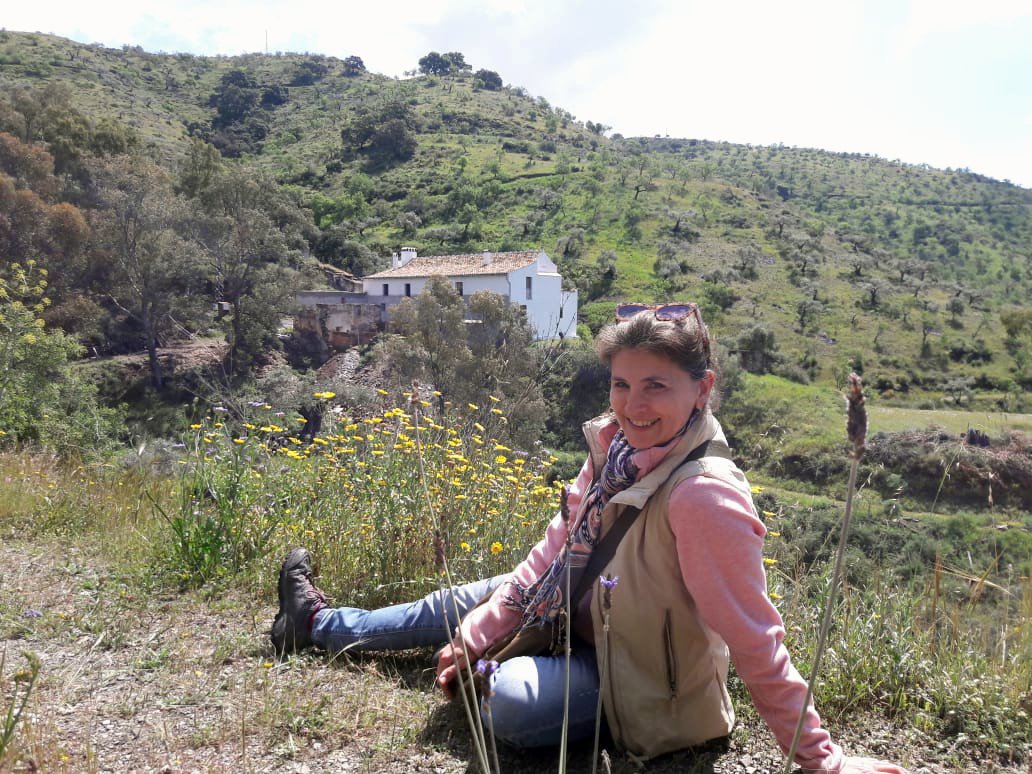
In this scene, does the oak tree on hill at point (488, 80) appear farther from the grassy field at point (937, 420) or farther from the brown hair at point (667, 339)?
the brown hair at point (667, 339)

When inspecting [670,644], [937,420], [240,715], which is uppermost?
[670,644]

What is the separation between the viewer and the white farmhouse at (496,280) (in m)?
30.0

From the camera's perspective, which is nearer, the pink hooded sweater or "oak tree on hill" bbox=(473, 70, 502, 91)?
the pink hooded sweater

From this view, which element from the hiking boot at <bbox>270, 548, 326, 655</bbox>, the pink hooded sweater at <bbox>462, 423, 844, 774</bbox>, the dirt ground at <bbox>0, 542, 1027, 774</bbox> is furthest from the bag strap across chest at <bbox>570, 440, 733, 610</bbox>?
the hiking boot at <bbox>270, 548, 326, 655</bbox>

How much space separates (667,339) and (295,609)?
1.54m

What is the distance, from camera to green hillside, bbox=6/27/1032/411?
1502 inches

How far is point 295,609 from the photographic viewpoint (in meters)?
2.31

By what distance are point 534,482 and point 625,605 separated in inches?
74.0

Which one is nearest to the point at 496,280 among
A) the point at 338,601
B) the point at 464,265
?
the point at 464,265

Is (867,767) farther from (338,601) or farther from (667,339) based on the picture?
(338,601)

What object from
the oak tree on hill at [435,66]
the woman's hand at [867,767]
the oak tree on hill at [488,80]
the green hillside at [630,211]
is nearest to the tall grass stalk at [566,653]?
the woman's hand at [867,767]

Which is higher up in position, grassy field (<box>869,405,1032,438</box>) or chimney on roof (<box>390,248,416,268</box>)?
chimney on roof (<box>390,248,416,268</box>)

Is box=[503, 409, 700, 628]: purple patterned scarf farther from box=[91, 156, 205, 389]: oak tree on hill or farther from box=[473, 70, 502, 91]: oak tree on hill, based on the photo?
box=[473, 70, 502, 91]: oak tree on hill

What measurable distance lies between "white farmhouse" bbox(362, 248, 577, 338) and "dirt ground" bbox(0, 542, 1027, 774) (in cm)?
2616
